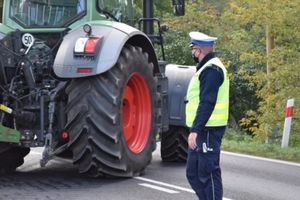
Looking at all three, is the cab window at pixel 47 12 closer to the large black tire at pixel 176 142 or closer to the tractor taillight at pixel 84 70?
the tractor taillight at pixel 84 70

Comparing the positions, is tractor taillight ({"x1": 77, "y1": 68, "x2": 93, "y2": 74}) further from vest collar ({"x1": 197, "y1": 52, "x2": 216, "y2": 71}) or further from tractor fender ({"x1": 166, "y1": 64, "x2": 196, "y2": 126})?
tractor fender ({"x1": 166, "y1": 64, "x2": 196, "y2": 126})

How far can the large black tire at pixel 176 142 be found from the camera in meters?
9.31

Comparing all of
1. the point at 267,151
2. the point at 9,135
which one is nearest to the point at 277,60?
the point at 267,151

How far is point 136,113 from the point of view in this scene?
8094 millimetres

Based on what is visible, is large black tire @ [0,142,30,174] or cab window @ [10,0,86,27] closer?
cab window @ [10,0,86,27]

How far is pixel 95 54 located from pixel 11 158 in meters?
2.11

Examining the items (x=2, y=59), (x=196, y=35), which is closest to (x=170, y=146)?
(x=2, y=59)

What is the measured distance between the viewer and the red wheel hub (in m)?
7.88

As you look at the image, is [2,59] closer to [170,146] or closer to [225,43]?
[170,146]

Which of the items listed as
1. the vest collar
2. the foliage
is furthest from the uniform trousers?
the foliage

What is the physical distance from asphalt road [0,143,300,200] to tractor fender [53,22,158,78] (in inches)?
51.5

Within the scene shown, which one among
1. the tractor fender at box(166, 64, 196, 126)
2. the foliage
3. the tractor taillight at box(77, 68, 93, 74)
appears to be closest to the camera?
the tractor taillight at box(77, 68, 93, 74)

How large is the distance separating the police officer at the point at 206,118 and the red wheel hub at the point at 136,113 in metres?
2.11

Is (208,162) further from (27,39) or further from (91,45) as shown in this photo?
(27,39)
